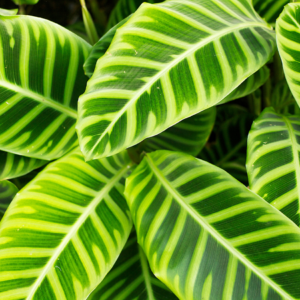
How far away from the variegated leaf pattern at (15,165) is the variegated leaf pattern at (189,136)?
0.97 feet

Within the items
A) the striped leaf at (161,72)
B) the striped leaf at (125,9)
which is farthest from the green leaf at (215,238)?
the striped leaf at (125,9)

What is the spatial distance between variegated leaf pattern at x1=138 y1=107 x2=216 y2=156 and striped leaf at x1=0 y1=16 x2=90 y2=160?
0.26m

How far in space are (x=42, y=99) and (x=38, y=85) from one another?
0.03m

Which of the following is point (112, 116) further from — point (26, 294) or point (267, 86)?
point (267, 86)

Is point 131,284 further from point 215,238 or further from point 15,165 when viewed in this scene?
point 15,165

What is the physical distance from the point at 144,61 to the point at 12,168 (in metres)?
0.42

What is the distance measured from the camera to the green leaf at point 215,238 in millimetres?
459

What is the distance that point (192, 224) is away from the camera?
1.69 feet

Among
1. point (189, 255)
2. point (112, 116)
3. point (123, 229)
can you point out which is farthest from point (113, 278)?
point (112, 116)

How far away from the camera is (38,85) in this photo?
0.62 m

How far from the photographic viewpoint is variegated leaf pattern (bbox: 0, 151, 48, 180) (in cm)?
68

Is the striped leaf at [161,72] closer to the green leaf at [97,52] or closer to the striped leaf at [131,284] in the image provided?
the green leaf at [97,52]

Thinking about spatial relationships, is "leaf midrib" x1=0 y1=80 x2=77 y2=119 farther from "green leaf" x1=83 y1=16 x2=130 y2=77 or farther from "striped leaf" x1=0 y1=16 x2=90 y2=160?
"green leaf" x1=83 y1=16 x2=130 y2=77

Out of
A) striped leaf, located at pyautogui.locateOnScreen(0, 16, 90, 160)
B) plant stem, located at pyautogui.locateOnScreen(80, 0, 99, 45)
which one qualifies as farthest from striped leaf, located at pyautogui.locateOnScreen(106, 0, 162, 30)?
striped leaf, located at pyautogui.locateOnScreen(0, 16, 90, 160)
